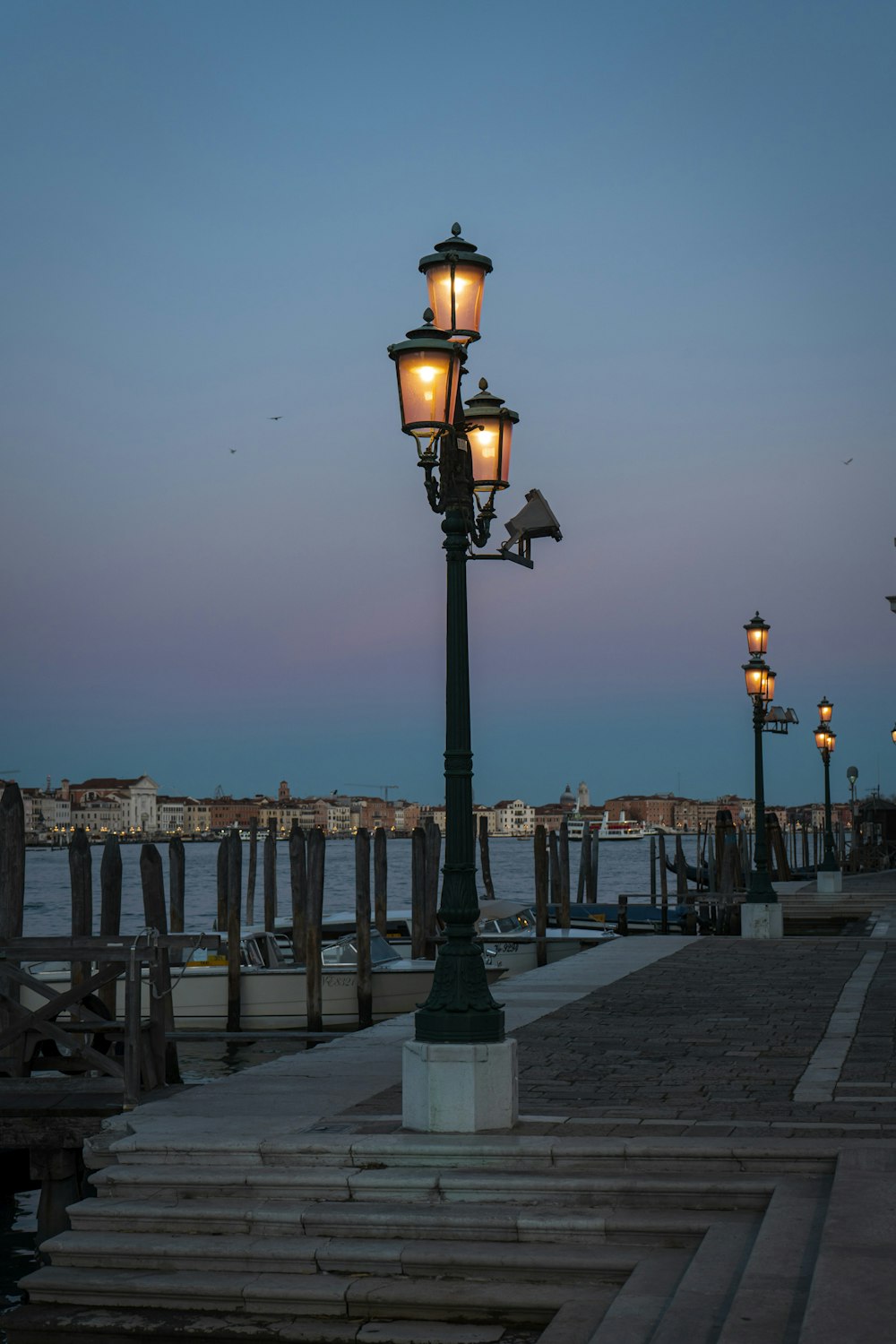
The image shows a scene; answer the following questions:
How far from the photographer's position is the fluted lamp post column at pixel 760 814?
2292 cm

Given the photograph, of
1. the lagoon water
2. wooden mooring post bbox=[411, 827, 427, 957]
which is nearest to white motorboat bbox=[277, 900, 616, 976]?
wooden mooring post bbox=[411, 827, 427, 957]

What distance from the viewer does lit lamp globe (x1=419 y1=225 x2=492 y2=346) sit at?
9.03 m

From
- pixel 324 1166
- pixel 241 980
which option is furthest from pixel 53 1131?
pixel 241 980

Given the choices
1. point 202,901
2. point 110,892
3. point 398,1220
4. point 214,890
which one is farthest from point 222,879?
point 214,890

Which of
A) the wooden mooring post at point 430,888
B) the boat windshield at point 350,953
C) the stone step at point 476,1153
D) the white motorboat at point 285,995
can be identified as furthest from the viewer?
the wooden mooring post at point 430,888

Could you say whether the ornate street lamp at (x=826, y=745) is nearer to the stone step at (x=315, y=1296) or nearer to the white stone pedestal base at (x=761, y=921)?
the white stone pedestal base at (x=761, y=921)

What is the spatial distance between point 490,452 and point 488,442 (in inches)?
3.0

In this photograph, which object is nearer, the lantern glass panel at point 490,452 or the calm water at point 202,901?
the lantern glass panel at point 490,452

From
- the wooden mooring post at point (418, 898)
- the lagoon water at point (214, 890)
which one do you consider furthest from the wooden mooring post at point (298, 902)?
the lagoon water at point (214, 890)

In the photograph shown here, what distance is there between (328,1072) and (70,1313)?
4193mm

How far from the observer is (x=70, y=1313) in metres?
7.09

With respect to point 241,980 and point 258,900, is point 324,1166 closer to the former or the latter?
point 241,980

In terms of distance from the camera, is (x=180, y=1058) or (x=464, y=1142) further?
(x=180, y=1058)

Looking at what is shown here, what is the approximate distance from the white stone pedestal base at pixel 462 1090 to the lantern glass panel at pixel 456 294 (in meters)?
4.28
